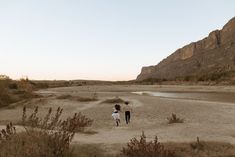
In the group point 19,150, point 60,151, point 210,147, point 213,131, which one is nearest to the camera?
point 19,150

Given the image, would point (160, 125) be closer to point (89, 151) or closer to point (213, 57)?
point (89, 151)

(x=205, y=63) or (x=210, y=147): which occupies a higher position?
(x=205, y=63)

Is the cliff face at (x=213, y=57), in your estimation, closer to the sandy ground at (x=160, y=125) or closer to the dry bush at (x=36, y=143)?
the sandy ground at (x=160, y=125)

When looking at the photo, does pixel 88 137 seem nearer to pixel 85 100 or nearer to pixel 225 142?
pixel 225 142

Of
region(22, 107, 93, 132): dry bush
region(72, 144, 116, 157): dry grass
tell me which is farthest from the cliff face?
region(22, 107, 93, 132): dry bush

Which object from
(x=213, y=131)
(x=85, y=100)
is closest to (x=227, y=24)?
(x=85, y=100)

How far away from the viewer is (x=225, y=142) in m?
12.6

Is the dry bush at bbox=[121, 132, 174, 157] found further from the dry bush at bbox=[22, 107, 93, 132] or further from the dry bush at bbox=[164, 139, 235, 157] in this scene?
the dry bush at bbox=[22, 107, 93, 132]

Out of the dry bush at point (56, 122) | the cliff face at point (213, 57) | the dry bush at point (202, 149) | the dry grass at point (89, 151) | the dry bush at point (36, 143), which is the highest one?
the cliff face at point (213, 57)

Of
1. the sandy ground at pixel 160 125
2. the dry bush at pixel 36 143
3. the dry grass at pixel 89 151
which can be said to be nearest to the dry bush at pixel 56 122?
the dry bush at pixel 36 143

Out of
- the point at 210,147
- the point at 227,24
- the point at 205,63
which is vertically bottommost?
the point at 210,147

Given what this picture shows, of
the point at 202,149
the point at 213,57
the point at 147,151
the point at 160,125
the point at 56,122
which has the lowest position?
the point at 202,149

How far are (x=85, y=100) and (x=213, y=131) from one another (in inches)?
744

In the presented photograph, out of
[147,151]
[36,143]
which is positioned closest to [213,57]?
[147,151]
